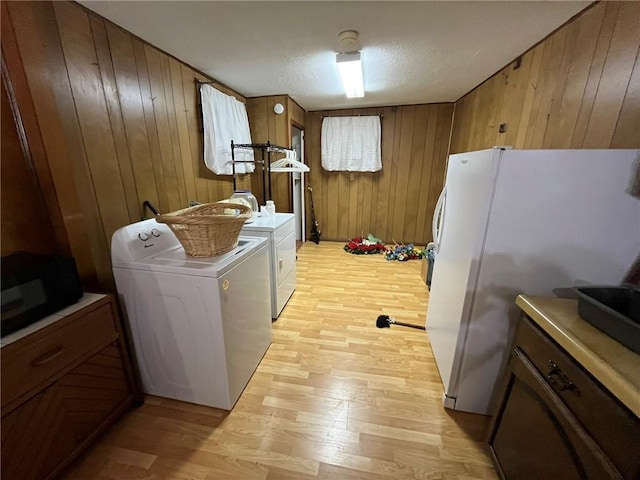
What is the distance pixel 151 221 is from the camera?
1.51 meters

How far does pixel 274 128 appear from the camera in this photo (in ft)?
11.0

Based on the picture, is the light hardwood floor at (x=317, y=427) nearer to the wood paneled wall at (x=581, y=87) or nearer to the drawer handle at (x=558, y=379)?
the drawer handle at (x=558, y=379)

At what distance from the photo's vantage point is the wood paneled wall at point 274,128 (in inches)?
129

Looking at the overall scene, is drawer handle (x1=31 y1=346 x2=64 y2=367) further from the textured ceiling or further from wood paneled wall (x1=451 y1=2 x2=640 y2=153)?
wood paneled wall (x1=451 y1=2 x2=640 y2=153)

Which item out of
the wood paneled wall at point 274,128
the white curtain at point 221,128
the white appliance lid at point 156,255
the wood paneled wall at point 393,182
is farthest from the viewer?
the wood paneled wall at point 393,182

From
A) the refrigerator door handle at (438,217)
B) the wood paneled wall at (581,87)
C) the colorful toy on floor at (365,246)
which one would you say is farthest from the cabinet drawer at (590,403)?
the colorful toy on floor at (365,246)

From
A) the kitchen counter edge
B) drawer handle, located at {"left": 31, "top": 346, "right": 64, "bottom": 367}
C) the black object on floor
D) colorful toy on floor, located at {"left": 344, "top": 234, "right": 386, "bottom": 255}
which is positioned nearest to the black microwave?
drawer handle, located at {"left": 31, "top": 346, "right": 64, "bottom": 367}

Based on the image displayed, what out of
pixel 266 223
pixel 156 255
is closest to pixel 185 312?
pixel 156 255

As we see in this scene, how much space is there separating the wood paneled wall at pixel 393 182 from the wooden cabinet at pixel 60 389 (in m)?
3.69

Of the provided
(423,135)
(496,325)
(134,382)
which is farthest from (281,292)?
(423,135)

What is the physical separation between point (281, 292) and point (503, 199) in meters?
1.84

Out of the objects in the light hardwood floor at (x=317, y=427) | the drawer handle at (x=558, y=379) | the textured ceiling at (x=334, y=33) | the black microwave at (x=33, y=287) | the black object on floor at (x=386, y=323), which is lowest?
the light hardwood floor at (x=317, y=427)

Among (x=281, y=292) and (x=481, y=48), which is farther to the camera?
(x=281, y=292)

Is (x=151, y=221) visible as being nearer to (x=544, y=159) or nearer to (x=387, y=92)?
(x=544, y=159)
